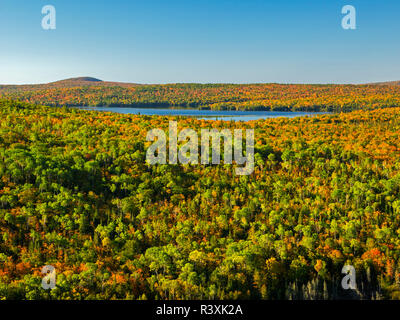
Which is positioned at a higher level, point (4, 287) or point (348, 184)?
point (348, 184)

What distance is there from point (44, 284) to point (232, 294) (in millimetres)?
53999

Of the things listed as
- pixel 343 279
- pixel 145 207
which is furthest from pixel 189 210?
pixel 343 279

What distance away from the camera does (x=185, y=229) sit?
134m

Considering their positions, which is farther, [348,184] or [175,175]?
[175,175]

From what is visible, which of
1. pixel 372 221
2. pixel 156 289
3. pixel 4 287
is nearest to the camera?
pixel 4 287

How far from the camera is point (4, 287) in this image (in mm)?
92750

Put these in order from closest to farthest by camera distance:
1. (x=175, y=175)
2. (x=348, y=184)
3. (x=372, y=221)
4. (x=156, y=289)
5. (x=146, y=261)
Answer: (x=156, y=289) < (x=146, y=261) < (x=372, y=221) < (x=348, y=184) < (x=175, y=175)

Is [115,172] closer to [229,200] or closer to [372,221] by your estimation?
[229,200]

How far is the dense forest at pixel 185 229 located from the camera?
105 meters

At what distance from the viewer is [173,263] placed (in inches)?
4481

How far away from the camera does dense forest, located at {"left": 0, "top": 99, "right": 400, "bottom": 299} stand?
344 feet

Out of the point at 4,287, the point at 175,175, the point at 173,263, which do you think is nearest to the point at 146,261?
the point at 173,263

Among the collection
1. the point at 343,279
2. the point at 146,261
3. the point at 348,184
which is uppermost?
the point at 348,184

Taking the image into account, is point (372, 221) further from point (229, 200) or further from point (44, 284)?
point (44, 284)
